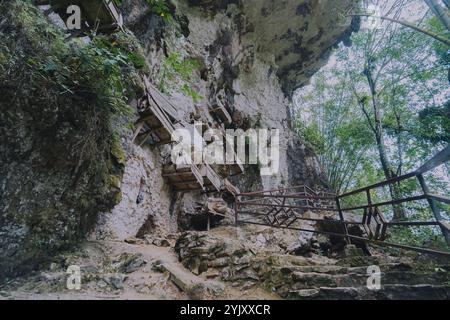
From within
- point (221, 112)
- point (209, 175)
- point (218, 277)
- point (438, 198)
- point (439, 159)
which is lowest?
point (218, 277)

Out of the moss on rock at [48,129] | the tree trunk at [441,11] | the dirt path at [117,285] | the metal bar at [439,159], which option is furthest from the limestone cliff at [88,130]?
the tree trunk at [441,11]

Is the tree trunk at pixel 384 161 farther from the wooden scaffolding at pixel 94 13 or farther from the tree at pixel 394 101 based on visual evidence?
the wooden scaffolding at pixel 94 13

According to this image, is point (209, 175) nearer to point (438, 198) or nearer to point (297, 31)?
point (438, 198)

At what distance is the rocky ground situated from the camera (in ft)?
9.99

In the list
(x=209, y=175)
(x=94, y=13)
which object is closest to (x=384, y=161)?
(x=209, y=175)

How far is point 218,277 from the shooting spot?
404cm

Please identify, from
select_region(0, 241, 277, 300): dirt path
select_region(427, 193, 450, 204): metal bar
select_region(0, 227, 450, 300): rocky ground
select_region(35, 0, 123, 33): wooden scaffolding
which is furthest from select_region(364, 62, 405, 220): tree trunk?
select_region(35, 0, 123, 33): wooden scaffolding

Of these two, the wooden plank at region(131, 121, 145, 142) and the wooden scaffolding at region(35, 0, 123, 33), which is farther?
the wooden plank at region(131, 121, 145, 142)

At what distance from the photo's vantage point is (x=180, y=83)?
944 cm

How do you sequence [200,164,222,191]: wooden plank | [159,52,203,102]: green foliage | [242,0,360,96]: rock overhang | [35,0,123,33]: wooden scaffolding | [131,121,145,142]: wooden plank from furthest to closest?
[242,0,360,96]: rock overhang
[200,164,222,191]: wooden plank
[159,52,203,102]: green foliage
[131,121,145,142]: wooden plank
[35,0,123,33]: wooden scaffolding

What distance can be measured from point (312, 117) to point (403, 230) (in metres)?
13.7

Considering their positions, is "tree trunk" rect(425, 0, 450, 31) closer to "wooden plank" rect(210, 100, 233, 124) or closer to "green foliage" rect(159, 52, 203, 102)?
"green foliage" rect(159, 52, 203, 102)
